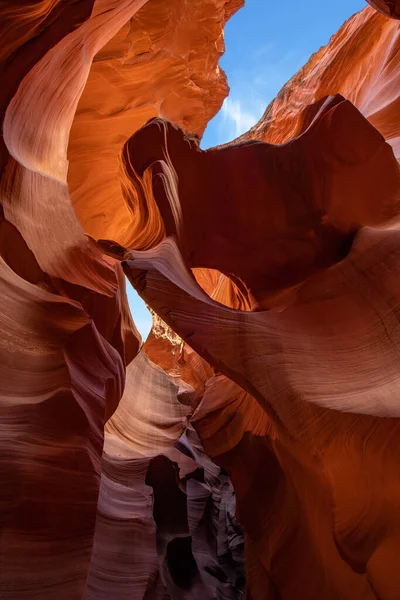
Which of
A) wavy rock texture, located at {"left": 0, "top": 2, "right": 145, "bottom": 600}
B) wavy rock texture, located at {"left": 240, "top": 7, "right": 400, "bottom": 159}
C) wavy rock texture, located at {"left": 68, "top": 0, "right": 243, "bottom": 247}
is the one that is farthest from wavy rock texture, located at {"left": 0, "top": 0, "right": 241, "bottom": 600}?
wavy rock texture, located at {"left": 240, "top": 7, "right": 400, "bottom": 159}

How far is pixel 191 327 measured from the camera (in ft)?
11.4

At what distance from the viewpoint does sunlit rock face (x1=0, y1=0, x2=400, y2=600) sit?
3100 millimetres

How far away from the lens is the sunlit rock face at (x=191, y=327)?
3.10 meters

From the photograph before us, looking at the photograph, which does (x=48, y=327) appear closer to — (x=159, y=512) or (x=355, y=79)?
(x=159, y=512)

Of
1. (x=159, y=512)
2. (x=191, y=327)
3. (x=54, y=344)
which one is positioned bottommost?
(x=159, y=512)

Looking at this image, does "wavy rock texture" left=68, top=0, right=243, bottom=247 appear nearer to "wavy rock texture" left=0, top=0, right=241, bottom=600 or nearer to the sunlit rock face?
the sunlit rock face

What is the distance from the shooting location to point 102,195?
7.65 metres

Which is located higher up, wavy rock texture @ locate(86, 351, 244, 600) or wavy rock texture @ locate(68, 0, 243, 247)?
wavy rock texture @ locate(68, 0, 243, 247)

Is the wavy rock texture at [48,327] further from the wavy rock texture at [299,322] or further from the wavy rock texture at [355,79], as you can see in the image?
the wavy rock texture at [355,79]

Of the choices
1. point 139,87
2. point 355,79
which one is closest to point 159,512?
point 139,87

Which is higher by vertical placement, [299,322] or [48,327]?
[299,322]

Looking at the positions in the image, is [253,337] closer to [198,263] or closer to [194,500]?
[198,263]

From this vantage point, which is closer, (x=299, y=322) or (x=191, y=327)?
(x=191, y=327)

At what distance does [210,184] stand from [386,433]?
3.03m
